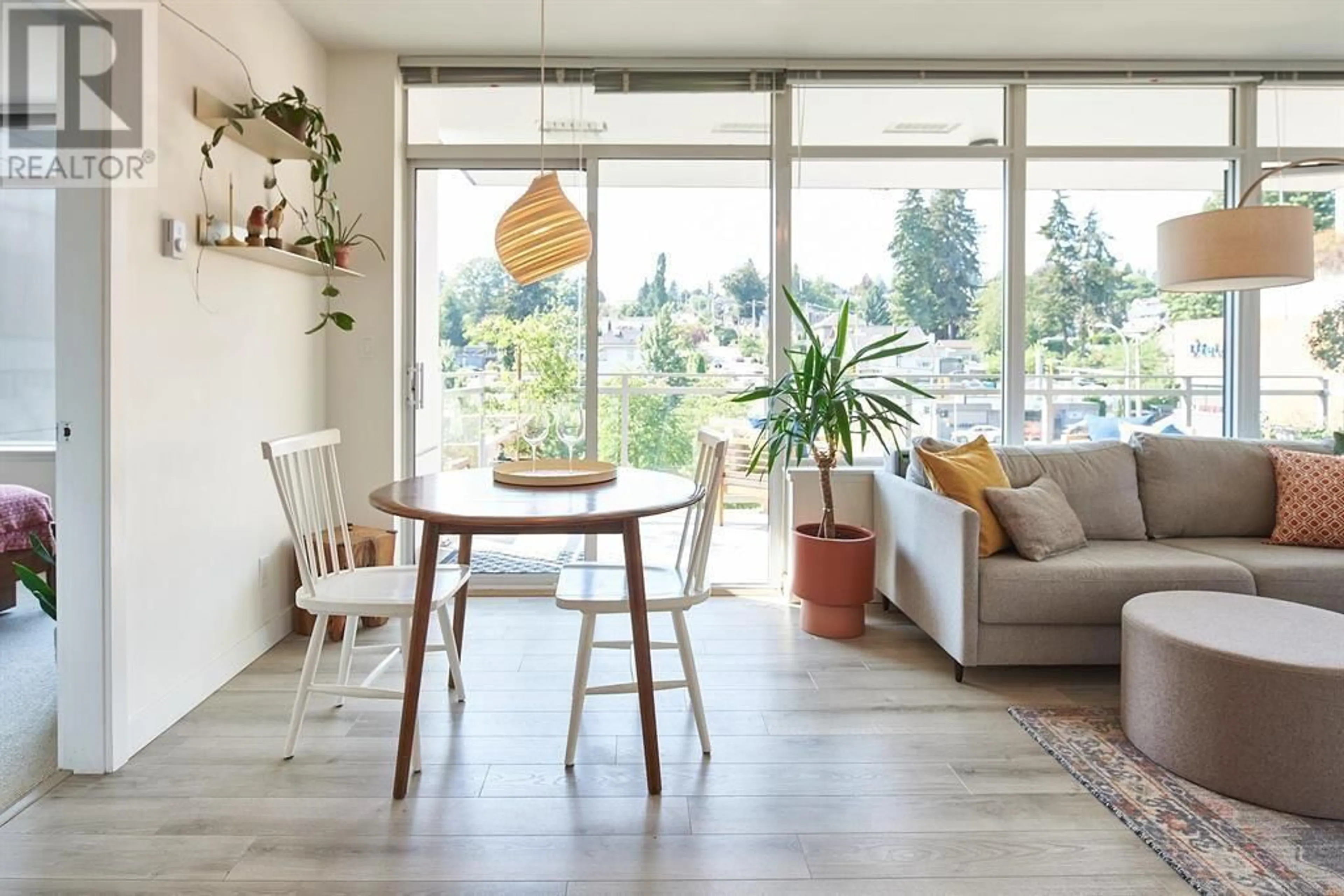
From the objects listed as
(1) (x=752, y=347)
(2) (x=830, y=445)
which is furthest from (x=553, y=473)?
(1) (x=752, y=347)

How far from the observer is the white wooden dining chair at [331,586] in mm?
2221

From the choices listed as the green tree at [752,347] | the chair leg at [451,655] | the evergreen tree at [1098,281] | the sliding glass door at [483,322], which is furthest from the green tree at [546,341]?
the evergreen tree at [1098,281]

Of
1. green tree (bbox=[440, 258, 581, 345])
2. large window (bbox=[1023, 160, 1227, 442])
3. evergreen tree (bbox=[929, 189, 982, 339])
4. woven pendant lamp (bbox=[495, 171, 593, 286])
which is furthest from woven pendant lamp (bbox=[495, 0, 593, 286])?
large window (bbox=[1023, 160, 1227, 442])

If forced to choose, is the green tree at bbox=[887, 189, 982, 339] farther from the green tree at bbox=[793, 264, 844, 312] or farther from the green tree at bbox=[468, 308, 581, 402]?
the green tree at bbox=[468, 308, 581, 402]

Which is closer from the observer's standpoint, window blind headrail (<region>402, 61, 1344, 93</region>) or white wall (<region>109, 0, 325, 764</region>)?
white wall (<region>109, 0, 325, 764</region>)

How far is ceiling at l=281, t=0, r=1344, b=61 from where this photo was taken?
3.27 meters

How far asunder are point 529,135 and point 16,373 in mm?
3206

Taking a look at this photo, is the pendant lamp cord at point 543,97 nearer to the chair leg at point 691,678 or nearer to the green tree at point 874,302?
the chair leg at point 691,678

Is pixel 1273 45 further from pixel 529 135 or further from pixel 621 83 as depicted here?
pixel 529 135

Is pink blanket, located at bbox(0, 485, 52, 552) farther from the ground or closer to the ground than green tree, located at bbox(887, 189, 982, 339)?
closer to the ground

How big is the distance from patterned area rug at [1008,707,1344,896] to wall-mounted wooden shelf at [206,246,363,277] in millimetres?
3134

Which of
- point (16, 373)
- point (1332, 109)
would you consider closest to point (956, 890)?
point (1332, 109)

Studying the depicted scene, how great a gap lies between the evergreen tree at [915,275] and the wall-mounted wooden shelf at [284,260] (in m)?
2.65

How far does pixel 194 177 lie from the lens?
262 centimetres
